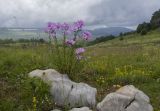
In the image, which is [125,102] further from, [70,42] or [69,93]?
[70,42]

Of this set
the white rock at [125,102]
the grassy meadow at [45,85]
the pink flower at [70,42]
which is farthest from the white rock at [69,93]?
the pink flower at [70,42]

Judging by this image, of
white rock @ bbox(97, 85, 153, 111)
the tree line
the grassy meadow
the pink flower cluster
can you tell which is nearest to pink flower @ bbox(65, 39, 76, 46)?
the pink flower cluster

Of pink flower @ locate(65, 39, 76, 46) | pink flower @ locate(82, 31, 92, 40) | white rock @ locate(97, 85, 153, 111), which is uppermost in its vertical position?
pink flower @ locate(82, 31, 92, 40)

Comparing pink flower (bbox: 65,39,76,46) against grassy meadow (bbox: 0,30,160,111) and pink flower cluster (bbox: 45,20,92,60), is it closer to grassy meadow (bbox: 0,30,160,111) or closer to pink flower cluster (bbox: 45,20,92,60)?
pink flower cluster (bbox: 45,20,92,60)

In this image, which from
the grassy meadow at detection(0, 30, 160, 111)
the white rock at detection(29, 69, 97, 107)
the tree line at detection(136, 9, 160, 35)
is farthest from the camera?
the tree line at detection(136, 9, 160, 35)

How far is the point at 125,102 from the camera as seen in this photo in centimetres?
957

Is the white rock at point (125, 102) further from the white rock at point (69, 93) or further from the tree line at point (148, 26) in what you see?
the tree line at point (148, 26)

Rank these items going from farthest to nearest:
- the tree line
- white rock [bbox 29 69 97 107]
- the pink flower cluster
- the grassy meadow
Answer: the tree line < the pink flower cluster < white rock [bbox 29 69 97 107] < the grassy meadow

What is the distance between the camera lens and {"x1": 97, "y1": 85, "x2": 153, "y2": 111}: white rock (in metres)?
9.45

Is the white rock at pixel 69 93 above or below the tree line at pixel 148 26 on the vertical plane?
above

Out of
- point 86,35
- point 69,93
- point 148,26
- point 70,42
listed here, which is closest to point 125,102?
point 69,93

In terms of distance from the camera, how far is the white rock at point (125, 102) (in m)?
9.45

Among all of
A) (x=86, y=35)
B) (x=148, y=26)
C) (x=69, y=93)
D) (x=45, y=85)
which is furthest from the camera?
(x=148, y=26)

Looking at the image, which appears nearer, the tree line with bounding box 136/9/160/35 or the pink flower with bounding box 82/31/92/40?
the pink flower with bounding box 82/31/92/40
